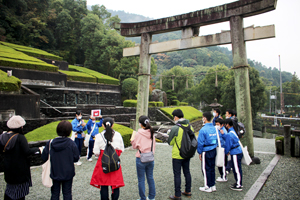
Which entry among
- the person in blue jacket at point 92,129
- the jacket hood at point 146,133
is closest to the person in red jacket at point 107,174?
the jacket hood at point 146,133

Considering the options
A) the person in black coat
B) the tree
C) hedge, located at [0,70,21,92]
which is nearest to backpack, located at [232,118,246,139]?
the person in black coat

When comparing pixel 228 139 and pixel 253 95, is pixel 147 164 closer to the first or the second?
pixel 228 139

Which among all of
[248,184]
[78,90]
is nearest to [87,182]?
[248,184]

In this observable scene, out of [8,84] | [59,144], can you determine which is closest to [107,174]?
[59,144]

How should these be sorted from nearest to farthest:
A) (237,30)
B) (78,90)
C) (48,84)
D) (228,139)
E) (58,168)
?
(58,168) < (228,139) < (237,30) < (48,84) < (78,90)

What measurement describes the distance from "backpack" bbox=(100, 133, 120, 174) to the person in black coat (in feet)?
1.77

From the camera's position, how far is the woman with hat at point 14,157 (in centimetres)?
308

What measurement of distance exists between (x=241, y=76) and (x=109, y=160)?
568 cm

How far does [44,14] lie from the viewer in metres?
32.1

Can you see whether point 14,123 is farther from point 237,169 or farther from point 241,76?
point 241,76

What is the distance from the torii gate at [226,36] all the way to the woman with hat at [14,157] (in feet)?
20.0

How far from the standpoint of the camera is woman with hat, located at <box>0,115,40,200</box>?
10.1 feet

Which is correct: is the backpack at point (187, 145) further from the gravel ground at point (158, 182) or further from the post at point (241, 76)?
the post at point (241, 76)

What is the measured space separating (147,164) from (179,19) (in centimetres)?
657
